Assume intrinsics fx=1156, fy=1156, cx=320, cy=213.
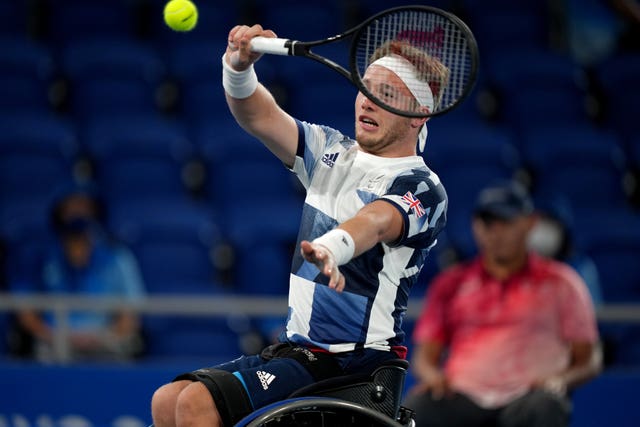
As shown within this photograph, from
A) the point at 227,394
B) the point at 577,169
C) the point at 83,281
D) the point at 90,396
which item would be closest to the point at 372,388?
the point at 227,394

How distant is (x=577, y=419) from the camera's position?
648 cm

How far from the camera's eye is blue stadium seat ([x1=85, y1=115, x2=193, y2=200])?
8172 mm

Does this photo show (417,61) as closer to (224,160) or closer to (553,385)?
(553,385)

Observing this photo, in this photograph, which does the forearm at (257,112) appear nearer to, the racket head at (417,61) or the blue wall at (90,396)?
the racket head at (417,61)

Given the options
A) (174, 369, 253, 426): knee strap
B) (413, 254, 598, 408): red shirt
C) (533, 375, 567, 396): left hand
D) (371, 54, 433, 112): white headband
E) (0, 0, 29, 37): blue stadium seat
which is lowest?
(533, 375, 567, 396): left hand

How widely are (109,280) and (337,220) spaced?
11.9 feet

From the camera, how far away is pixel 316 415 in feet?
11.1

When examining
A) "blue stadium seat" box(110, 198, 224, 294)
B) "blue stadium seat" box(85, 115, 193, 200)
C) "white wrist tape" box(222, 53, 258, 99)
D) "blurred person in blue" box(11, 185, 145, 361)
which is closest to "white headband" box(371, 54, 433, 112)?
"white wrist tape" box(222, 53, 258, 99)

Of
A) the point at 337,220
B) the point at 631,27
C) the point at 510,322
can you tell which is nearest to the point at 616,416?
the point at 510,322

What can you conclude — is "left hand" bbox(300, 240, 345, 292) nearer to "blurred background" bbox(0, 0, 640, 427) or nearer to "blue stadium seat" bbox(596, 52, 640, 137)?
"blurred background" bbox(0, 0, 640, 427)

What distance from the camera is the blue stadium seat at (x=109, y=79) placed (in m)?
8.72

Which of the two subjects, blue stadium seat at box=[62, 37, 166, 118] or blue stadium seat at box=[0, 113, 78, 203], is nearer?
blue stadium seat at box=[0, 113, 78, 203]

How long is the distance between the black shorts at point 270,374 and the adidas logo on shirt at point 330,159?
59 centimetres

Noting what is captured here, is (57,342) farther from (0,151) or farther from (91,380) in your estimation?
(0,151)
